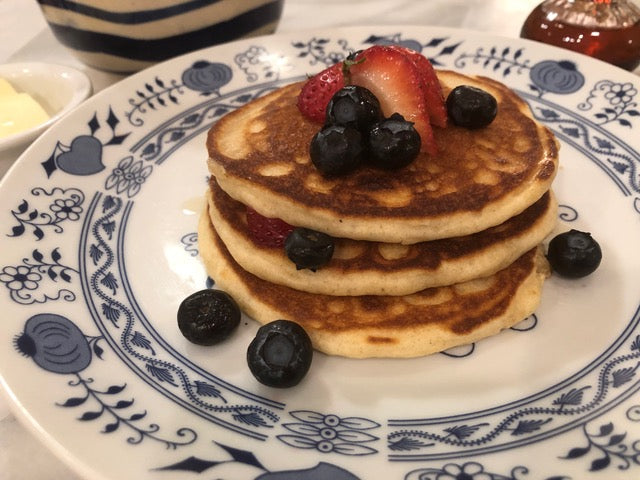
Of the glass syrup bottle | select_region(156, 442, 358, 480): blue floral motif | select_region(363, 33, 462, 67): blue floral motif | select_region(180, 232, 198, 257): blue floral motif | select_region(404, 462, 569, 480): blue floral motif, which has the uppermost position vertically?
the glass syrup bottle

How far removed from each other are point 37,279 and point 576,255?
1.30 meters

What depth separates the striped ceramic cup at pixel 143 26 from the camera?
211 cm

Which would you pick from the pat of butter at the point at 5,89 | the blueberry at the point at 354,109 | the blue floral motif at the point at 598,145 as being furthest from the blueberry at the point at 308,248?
the pat of butter at the point at 5,89

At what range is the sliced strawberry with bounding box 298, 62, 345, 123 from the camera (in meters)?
1.54

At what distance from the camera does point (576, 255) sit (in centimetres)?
144

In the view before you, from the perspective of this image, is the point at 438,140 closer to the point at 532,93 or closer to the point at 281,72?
the point at 532,93

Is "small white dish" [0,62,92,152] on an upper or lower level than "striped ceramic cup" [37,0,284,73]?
lower

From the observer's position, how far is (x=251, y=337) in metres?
1.40

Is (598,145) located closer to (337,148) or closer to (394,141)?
(394,141)

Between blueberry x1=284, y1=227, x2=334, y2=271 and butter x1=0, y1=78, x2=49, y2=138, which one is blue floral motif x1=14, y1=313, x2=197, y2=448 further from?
butter x1=0, y1=78, x2=49, y2=138

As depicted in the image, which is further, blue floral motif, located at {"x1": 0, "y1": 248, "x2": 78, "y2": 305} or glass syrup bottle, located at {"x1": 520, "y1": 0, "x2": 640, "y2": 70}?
glass syrup bottle, located at {"x1": 520, "y1": 0, "x2": 640, "y2": 70}

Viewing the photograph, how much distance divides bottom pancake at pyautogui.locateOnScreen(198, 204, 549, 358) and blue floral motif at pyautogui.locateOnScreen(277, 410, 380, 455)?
0.17 meters

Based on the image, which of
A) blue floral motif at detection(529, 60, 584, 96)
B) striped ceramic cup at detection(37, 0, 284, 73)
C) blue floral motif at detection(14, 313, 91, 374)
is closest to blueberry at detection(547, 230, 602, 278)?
blue floral motif at detection(529, 60, 584, 96)

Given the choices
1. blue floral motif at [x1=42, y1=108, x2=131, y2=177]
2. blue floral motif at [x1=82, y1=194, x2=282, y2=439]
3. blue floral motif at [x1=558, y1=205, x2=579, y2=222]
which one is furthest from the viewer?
blue floral motif at [x1=42, y1=108, x2=131, y2=177]
